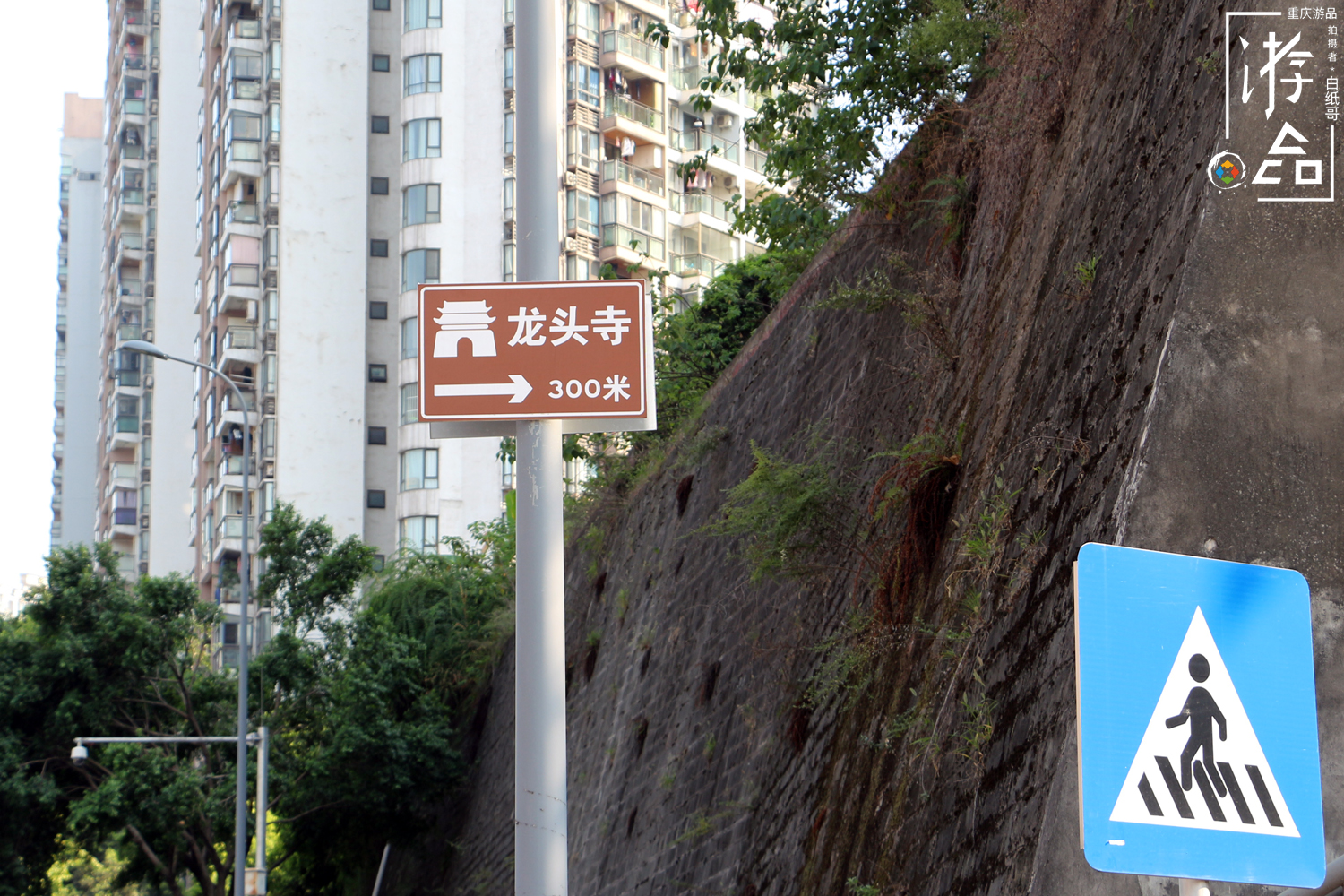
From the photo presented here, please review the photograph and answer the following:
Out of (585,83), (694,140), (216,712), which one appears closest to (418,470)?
(585,83)

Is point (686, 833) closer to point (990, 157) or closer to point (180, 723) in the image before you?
point (990, 157)

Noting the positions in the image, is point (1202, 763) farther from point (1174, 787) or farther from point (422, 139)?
point (422, 139)

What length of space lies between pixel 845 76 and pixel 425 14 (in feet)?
167

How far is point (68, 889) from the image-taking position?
54656mm

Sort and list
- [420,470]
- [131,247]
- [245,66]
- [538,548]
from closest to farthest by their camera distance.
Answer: [538,548], [420,470], [245,66], [131,247]

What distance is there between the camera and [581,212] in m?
61.9

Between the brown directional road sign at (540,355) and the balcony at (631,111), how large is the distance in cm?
5901

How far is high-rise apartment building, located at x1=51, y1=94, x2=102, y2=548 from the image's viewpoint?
106750 mm

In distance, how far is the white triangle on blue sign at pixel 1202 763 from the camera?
3080mm

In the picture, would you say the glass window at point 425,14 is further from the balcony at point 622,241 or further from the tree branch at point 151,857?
the tree branch at point 151,857

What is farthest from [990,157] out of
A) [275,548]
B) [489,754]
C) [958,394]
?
[275,548]

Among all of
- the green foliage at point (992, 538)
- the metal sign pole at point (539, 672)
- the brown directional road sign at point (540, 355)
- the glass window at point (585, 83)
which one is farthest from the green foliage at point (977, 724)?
the glass window at point (585, 83)

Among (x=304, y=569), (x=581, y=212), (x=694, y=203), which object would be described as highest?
(x=694, y=203)

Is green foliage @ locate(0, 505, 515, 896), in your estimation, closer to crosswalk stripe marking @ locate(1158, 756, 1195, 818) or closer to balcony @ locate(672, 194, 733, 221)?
crosswalk stripe marking @ locate(1158, 756, 1195, 818)
